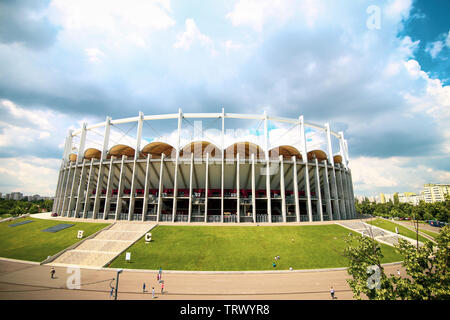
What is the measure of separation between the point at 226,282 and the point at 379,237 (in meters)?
25.6

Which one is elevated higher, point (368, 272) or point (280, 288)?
point (368, 272)

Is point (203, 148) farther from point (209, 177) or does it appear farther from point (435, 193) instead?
point (435, 193)

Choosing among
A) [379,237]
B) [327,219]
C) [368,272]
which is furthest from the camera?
[327,219]

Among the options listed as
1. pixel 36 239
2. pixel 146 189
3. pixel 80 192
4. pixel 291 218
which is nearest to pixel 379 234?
pixel 291 218

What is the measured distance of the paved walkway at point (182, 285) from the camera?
14.5 meters

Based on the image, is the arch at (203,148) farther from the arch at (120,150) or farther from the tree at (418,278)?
the tree at (418,278)

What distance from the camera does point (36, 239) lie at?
27.1 m

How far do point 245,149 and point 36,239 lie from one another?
114 ft

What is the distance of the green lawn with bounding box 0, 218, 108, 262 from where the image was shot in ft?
75.4

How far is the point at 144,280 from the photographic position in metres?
17.0

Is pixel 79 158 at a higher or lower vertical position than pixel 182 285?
higher

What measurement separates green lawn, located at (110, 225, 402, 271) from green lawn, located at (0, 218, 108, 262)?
9.57 metres
